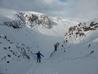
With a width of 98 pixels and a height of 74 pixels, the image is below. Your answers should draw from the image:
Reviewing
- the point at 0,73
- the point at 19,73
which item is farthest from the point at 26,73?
the point at 0,73

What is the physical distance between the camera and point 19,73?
33.9m

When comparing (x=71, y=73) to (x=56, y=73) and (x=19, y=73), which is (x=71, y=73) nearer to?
(x=56, y=73)

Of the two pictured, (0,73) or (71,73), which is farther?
(0,73)

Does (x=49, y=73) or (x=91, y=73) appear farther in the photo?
(x=49, y=73)

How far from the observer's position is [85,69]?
2866 centimetres

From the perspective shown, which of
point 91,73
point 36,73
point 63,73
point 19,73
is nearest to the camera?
point 91,73

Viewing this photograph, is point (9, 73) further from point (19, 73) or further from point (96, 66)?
point (96, 66)

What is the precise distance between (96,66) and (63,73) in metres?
3.55

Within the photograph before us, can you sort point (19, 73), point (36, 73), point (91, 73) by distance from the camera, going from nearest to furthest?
point (91, 73), point (36, 73), point (19, 73)

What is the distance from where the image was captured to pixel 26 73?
33.1m

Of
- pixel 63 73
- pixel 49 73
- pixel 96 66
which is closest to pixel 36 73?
pixel 49 73

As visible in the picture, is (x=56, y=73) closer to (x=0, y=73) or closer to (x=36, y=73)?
(x=36, y=73)

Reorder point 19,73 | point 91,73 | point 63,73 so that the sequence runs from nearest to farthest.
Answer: point 91,73 < point 63,73 < point 19,73

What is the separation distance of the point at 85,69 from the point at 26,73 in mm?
7595
